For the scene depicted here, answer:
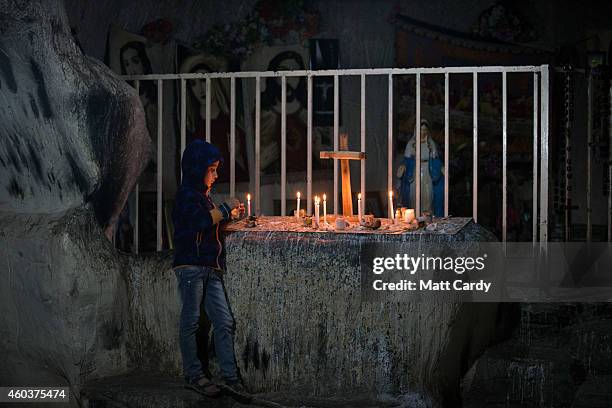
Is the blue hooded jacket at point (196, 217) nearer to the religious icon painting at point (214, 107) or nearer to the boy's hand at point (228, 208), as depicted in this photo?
the boy's hand at point (228, 208)

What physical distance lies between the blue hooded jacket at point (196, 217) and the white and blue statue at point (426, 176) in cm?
461

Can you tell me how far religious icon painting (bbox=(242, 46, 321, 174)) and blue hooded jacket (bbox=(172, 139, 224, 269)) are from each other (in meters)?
6.62

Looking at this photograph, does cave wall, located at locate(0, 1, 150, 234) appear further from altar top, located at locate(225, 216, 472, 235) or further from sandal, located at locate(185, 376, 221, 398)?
sandal, located at locate(185, 376, 221, 398)

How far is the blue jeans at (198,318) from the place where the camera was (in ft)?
18.5

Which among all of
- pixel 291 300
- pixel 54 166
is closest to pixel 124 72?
pixel 54 166

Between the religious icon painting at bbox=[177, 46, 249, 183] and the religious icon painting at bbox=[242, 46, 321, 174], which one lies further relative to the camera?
the religious icon painting at bbox=[242, 46, 321, 174]

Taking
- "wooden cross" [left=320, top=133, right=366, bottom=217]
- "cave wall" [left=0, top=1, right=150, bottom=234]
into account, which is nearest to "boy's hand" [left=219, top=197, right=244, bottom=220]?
"wooden cross" [left=320, top=133, right=366, bottom=217]

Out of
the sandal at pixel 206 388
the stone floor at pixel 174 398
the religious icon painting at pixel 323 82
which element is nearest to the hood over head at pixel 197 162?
the sandal at pixel 206 388

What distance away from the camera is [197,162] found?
18.4 feet

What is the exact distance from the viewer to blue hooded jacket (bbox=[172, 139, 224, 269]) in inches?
219

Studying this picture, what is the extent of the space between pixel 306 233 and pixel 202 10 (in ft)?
24.2

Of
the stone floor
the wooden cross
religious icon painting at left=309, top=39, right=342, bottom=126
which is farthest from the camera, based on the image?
religious icon painting at left=309, top=39, right=342, bottom=126

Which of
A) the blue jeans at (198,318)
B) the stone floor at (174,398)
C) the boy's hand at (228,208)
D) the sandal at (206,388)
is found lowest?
the stone floor at (174,398)

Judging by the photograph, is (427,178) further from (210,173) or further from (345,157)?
(210,173)
